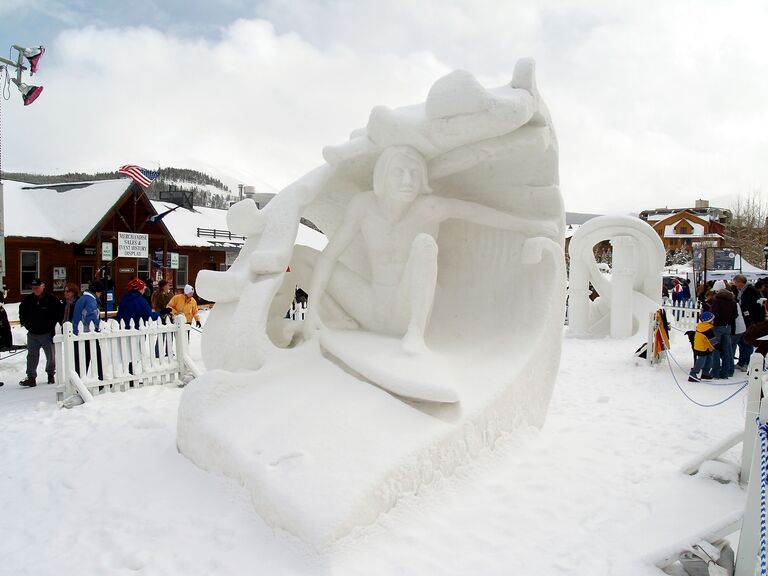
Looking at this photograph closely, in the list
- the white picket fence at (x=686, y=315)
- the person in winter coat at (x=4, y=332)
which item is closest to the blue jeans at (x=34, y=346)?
the person in winter coat at (x=4, y=332)

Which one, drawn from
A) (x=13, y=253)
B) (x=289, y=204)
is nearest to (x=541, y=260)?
(x=289, y=204)

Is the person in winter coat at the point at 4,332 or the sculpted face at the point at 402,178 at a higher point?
the sculpted face at the point at 402,178

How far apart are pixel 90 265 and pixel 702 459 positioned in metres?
20.6

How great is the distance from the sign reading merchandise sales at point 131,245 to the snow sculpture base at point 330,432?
9.89m

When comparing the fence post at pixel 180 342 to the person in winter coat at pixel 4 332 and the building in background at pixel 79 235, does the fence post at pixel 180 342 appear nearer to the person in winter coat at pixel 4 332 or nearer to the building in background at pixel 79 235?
the person in winter coat at pixel 4 332

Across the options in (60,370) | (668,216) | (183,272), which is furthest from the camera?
(668,216)

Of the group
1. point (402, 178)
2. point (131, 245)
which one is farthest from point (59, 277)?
point (402, 178)

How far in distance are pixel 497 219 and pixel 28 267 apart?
1836 cm

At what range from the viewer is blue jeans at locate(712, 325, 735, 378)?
25.1ft

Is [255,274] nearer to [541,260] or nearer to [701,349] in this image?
[541,260]

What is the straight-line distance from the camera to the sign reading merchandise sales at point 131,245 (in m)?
12.5

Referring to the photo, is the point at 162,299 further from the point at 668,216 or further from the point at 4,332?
the point at 668,216

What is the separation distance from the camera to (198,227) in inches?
960

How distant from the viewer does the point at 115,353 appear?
6891mm
